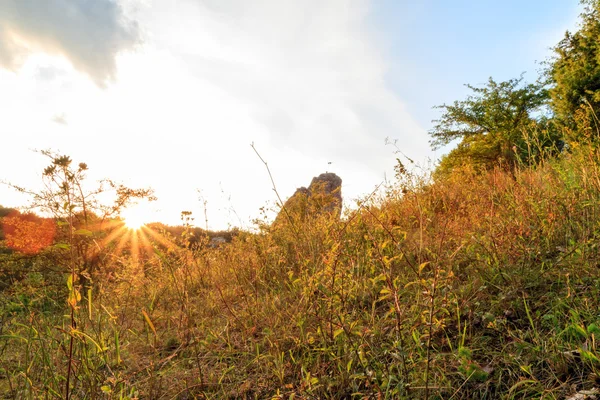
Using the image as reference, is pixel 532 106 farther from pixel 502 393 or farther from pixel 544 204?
pixel 502 393

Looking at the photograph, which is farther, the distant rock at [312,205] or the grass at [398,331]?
the distant rock at [312,205]

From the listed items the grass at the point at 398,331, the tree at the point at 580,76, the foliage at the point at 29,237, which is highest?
the tree at the point at 580,76

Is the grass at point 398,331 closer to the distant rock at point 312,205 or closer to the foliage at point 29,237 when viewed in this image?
the distant rock at point 312,205

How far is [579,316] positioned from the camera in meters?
1.73

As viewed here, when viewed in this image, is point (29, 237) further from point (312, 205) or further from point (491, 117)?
point (491, 117)

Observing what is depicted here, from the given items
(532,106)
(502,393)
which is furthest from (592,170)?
(532,106)

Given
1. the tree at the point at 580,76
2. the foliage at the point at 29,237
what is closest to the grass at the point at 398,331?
the foliage at the point at 29,237

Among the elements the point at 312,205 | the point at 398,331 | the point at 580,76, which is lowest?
the point at 398,331

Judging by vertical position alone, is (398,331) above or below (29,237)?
below

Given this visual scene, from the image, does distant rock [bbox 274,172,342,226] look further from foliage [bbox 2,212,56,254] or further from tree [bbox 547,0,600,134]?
tree [bbox 547,0,600,134]

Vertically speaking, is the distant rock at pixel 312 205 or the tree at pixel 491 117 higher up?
the tree at pixel 491 117

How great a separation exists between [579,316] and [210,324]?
104 inches

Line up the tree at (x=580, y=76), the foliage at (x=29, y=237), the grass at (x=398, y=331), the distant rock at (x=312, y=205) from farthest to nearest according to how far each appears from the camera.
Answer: the tree at (x=580, y=76) < the foliage at (x=29, y=237) < the distant rock at (x=312, y=205) < the grass at (x=398, y=331)

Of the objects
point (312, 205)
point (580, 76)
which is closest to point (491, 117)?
point (580, 76)
